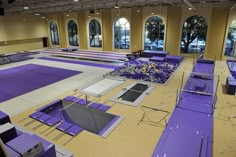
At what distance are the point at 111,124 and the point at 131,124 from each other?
53 cm

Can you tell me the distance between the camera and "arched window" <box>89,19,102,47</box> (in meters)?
15.8

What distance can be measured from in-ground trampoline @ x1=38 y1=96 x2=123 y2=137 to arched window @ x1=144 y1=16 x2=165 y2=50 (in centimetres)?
939

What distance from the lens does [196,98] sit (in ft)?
20.1

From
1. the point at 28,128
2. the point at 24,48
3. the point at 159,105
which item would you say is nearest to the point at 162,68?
the point at 159,105

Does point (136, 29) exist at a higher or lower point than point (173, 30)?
higher

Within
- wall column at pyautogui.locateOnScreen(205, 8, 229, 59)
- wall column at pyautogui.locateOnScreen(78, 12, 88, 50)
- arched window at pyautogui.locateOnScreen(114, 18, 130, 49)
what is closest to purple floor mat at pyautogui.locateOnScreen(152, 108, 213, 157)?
wall column at pyautogui.locateOnScreen(205, 8, 229, 59)

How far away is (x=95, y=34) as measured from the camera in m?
16.2

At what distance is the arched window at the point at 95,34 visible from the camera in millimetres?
15761

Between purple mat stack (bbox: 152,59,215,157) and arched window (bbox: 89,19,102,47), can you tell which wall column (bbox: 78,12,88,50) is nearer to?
arched window (bbox: 89,19,102,47)

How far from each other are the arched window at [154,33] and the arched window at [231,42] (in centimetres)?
427

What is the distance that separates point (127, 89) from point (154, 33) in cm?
802

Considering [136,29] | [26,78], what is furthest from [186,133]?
[136,29]

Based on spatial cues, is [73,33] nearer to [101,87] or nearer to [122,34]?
[122,34]

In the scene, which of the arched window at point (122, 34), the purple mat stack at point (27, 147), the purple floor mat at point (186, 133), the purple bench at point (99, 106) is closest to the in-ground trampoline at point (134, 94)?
the purple bench at point (99, 106)
